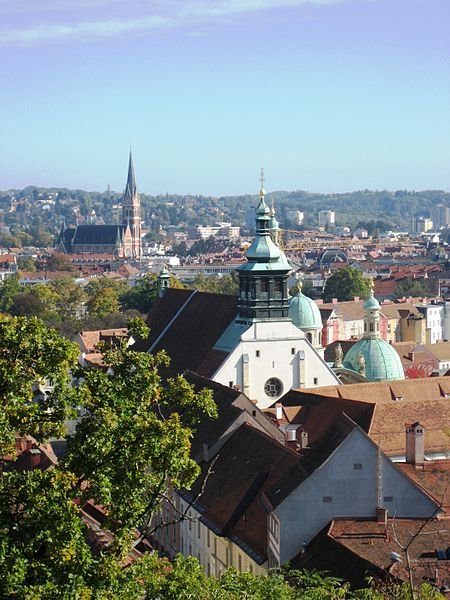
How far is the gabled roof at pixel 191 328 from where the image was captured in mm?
61281

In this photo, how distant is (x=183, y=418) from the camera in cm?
2220

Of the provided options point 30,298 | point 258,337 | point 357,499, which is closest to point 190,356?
point 258,337

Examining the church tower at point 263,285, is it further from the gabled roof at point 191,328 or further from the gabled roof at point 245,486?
the gabled roof at point 245,486

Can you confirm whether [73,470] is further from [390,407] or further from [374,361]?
[374,361]

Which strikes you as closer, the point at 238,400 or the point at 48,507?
the point at 48,507

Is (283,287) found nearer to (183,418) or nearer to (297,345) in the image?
(297,345)

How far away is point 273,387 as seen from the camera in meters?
61.6

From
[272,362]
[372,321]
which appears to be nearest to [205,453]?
[272,362]

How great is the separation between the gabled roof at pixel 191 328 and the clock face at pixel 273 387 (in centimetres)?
255

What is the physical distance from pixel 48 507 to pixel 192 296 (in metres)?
49.2

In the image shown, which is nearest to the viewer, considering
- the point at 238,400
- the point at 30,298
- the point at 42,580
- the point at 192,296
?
the point at 42,580

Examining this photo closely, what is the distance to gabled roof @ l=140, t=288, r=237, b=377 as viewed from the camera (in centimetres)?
6128

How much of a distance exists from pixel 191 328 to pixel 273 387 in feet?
18.0

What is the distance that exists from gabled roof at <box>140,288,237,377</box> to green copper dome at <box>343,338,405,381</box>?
22.0 feet
